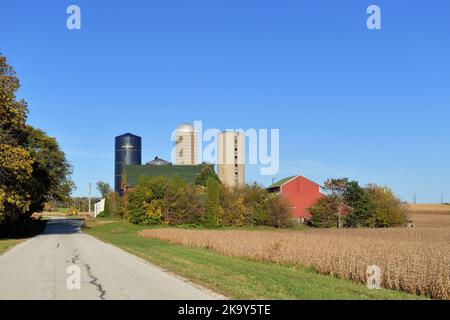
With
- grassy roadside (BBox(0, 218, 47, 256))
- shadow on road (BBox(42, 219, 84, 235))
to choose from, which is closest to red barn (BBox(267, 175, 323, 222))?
shadow on road (BBox(42, 219, 84, 235))

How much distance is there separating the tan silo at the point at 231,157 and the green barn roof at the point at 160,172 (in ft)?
104

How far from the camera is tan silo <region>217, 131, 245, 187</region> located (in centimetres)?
13875

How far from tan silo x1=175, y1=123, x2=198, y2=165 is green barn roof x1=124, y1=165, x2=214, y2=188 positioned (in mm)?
31562

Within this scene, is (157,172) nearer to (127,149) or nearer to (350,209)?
(127,149)

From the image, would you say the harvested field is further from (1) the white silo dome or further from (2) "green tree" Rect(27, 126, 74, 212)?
(1) the white silo dome

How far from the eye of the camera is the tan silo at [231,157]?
455 feet

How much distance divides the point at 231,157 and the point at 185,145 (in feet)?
40.1

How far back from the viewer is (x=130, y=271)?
62.3ft

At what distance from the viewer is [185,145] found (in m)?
140

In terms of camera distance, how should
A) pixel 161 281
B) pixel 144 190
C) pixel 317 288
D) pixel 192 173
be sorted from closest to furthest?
1. pixel 317 288
2. pixel 161 281
3. pixel 144 190
4. pixel 192 173

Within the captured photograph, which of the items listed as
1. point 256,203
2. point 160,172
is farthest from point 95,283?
point 160,172

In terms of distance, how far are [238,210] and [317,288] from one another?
64138 mm
